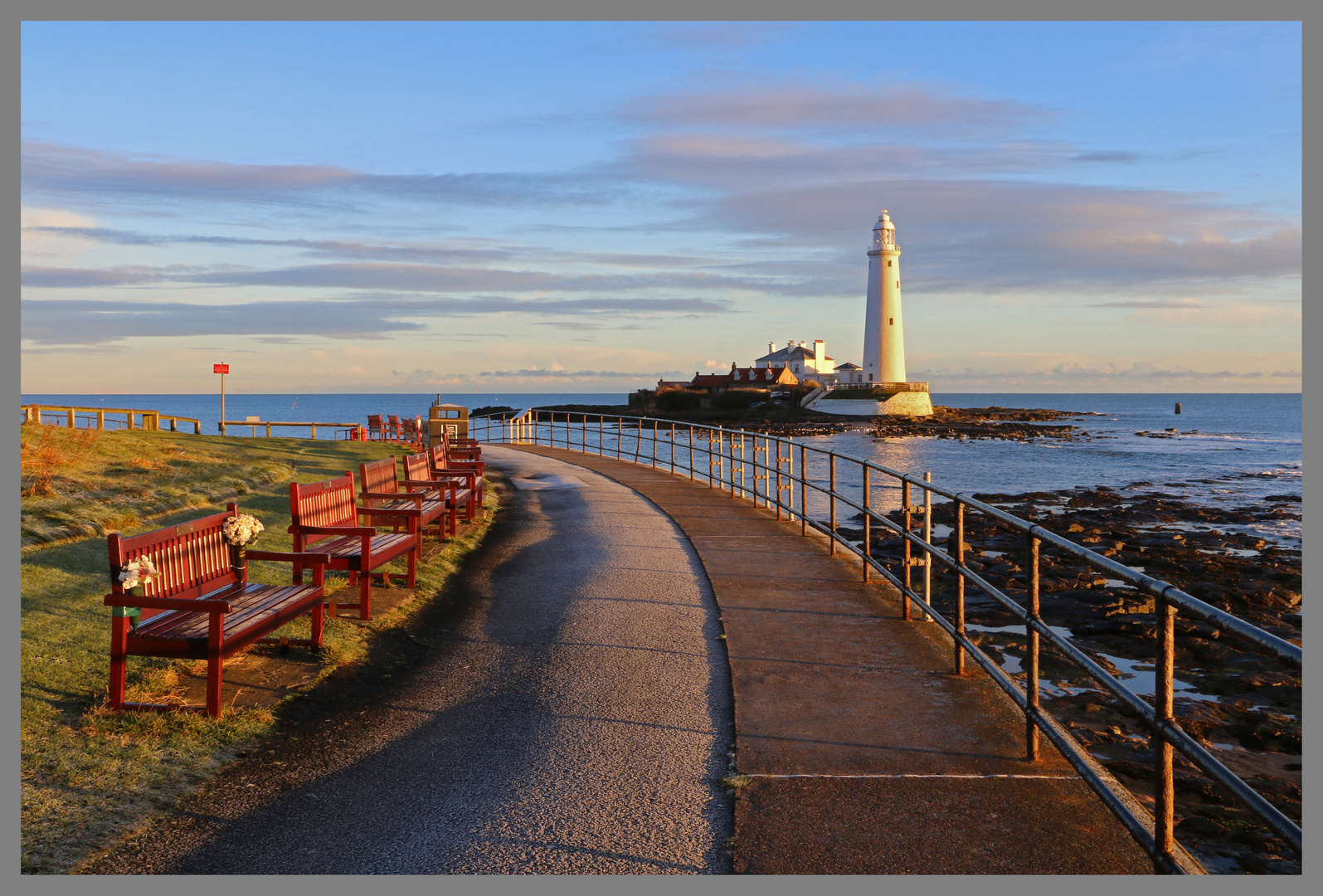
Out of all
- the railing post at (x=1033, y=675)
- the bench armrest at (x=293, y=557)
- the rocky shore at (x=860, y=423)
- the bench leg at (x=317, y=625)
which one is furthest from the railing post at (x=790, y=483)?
the rocky shore at (x=860, y=423)

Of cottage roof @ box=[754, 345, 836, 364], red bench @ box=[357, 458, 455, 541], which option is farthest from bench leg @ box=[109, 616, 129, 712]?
cottage roof @ box=[754, 345, 836, 364]

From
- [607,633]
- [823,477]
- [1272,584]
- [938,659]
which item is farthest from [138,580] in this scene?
[823,477]

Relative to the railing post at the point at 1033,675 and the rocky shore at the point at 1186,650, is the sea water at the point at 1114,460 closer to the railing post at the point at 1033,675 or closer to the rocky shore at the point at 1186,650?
the rocky shore at the point at 1186,650

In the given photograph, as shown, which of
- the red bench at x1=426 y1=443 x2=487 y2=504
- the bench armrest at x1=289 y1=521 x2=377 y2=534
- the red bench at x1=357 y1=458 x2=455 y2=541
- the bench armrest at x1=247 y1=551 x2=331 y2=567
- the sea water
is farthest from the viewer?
the sea water

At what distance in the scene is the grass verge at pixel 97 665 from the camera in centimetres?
390

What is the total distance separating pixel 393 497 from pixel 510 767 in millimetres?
5771

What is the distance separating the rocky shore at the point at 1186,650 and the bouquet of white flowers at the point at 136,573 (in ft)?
17.9

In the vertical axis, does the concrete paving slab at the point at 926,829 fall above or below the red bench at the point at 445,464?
below

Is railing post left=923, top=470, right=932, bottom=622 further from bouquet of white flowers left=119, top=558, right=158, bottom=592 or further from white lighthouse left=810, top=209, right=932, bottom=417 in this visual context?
white lighthouse left=810, top=209, right=932, bottom=417

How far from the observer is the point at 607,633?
6762 mm

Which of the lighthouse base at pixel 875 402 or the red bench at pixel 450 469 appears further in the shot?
the lighthouse base at pixel 875 402

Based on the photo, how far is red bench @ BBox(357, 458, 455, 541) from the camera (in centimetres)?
952

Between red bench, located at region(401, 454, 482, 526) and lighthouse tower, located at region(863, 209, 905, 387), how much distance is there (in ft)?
220

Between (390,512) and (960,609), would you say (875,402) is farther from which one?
(960,609)
